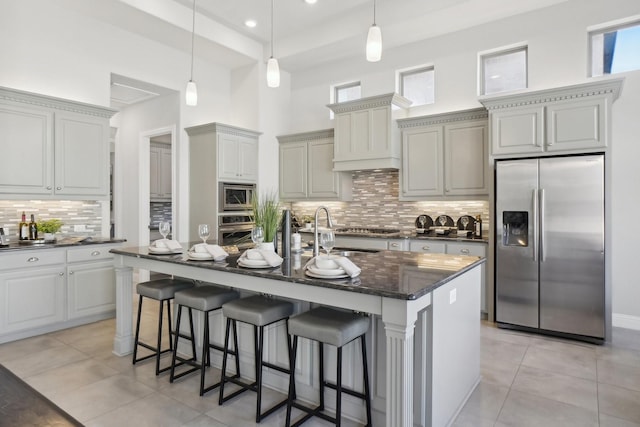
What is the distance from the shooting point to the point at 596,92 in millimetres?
3689

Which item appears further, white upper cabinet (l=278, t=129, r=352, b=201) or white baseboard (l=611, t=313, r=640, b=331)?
white upper cabinet (l=278, t=129, r=352, b=201)

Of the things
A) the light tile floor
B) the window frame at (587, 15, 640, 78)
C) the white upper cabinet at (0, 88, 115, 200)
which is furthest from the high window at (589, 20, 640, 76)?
the white upper cabinet at (0, 88, 115, 200)

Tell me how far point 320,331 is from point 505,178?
2.99 metres

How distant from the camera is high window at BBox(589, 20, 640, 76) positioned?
4.09 m

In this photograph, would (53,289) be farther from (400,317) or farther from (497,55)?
(497,55)

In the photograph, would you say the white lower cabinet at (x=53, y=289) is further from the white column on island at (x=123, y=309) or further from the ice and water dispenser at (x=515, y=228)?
the ice and water dispenser at (x=515, y=228)

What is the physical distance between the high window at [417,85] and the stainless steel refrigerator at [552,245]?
67.1 inches

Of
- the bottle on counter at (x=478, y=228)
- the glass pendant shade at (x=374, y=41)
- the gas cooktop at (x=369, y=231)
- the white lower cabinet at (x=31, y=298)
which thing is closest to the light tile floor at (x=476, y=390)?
the white lower cabinet at (x=31, y=298)

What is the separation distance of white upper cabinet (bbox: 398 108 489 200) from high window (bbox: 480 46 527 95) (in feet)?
2.02

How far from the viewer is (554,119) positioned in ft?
12.8

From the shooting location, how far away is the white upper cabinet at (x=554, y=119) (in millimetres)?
3674

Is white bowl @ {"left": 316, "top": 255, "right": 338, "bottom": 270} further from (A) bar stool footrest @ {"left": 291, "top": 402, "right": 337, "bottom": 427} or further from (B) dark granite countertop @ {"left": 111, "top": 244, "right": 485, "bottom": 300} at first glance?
(A) bar stool footrest @ {"left": 291, "top": 402, "right": 337, "bottom": 427}

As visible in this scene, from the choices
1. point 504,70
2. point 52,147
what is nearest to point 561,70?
point 504,70

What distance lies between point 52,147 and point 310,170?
3.36m
